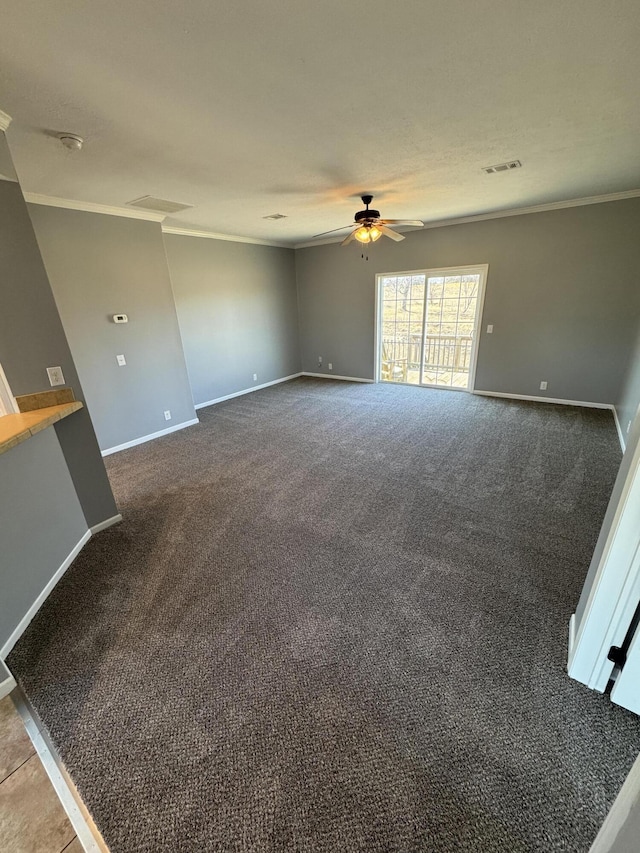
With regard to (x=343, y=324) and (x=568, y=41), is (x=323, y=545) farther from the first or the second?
(x=343, y=324)

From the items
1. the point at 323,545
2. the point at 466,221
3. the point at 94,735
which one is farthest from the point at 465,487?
the point at 466,221

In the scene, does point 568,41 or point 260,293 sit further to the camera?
point 260,293

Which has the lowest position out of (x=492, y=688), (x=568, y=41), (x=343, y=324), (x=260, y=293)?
(x=492, y=688)

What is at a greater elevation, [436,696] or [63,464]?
[63,464]

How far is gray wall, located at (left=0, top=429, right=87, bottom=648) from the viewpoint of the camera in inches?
68.5

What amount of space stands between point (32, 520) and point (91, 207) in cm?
323

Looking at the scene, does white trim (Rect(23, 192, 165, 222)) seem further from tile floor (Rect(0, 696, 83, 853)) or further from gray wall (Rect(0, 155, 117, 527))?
tile floor (Rect(0, 696, 83, 853))

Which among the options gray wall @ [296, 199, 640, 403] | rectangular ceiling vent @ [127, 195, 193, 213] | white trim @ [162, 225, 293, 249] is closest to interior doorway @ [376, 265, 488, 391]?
gray wall @ [296, 199, 640, 403]

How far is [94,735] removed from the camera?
1.32m

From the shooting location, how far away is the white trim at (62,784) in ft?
3.45

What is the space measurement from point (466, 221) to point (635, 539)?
205 inches

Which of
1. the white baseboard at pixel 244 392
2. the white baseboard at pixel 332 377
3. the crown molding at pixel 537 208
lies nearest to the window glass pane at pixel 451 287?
the crown molding at pixel 537 208

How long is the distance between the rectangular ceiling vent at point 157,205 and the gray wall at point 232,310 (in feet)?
3.34

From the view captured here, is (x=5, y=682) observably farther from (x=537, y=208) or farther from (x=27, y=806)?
(x=537, y=208)
